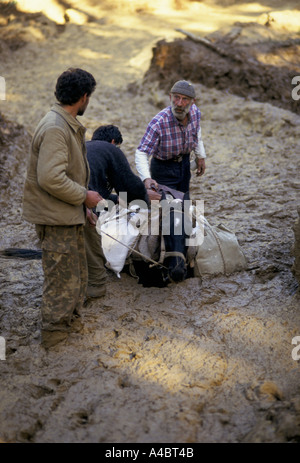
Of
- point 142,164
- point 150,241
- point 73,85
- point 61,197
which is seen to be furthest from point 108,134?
point 61,197

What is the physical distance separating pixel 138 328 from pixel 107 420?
963 millimetres

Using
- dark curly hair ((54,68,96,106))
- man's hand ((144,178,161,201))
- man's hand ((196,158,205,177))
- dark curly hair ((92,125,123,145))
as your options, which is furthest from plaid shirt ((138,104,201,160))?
dark curly hair ((54,68,96,106))

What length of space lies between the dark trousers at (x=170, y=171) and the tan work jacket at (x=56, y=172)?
184 centimetres

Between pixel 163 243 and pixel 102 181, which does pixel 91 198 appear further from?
pixel 163 243

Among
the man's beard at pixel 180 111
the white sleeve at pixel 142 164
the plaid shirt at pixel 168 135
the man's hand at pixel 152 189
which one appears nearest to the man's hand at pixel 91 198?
the man's hand at pixel 152 189

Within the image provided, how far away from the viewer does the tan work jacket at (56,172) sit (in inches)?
111

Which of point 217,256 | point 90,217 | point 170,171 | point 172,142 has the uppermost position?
point 172,142

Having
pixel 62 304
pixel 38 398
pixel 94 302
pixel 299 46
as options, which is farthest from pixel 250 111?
pixel 38 398

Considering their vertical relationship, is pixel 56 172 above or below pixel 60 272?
above

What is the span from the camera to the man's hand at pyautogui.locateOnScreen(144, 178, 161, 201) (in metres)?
4.22

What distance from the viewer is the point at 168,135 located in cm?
467

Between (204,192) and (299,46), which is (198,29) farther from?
(204,192)

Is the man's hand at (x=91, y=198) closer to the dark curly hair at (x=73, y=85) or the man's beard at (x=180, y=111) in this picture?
the dark curly hair at (x=73, y=85)

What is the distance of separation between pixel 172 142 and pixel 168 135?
8 centimetres
